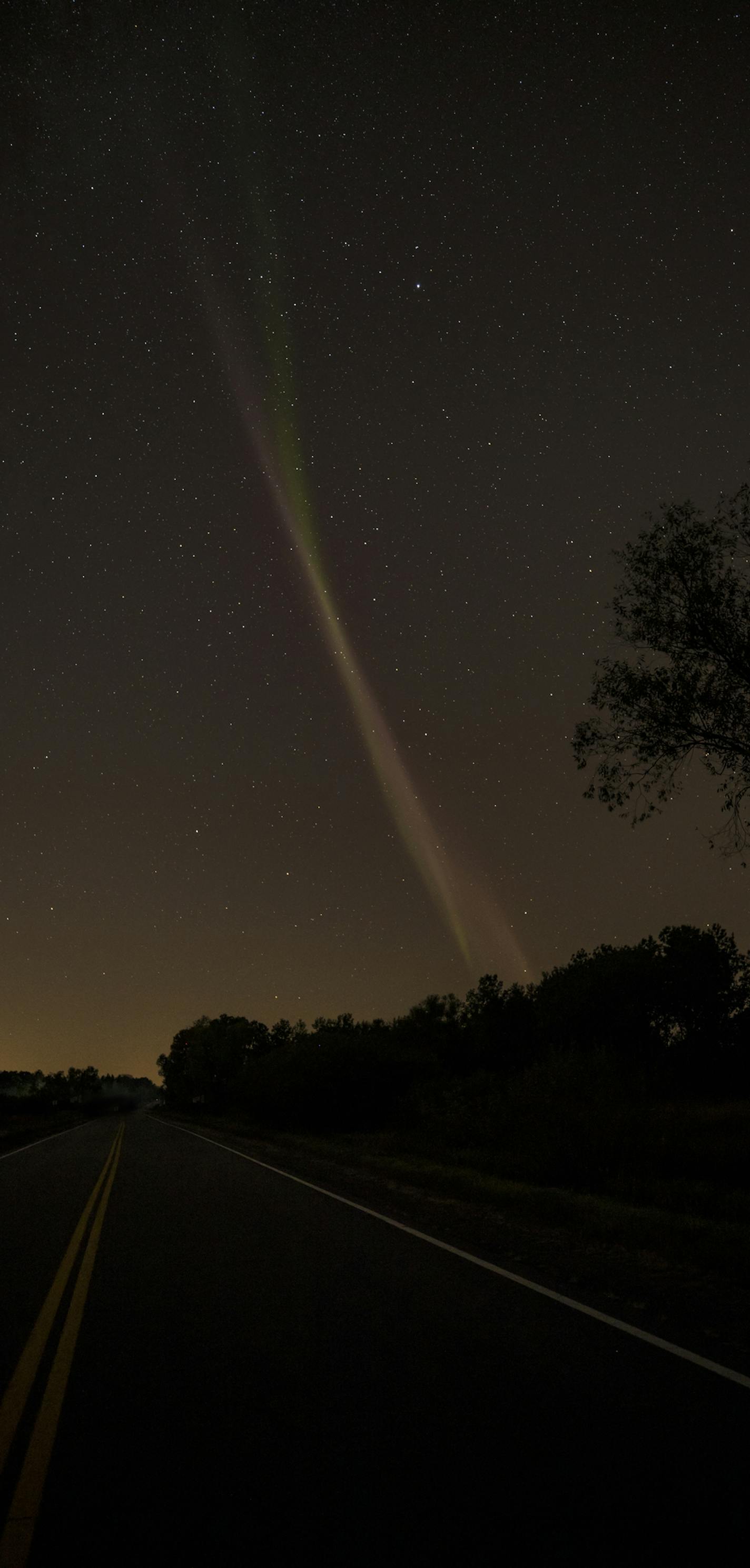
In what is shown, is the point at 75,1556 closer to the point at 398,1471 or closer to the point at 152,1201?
the point at 398,1471

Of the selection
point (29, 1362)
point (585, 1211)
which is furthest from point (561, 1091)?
point (29, 1362)

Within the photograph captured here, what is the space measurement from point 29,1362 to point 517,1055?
70831 millimetres

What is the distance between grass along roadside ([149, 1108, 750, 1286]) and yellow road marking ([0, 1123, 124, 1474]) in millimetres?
5719

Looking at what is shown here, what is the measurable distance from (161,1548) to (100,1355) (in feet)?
10.2

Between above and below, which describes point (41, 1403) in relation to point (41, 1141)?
below

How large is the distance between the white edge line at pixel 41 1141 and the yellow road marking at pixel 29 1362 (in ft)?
70.8

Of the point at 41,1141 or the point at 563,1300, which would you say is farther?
the point at 41,1141

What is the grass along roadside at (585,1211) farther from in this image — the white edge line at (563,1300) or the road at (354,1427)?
the road at (354,1427)

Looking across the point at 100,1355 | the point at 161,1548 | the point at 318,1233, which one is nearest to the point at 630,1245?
the point at 318,1233

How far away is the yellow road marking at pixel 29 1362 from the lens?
5.03 m

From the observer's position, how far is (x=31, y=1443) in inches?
191

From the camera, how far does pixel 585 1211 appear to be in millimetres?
12828

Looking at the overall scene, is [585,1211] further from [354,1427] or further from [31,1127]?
[31,1127]

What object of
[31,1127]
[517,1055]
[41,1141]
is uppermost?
[31,1127]
